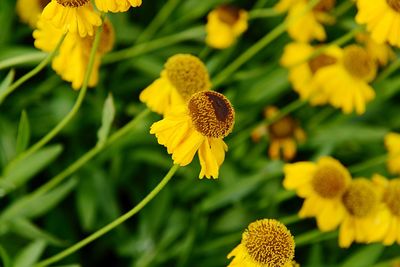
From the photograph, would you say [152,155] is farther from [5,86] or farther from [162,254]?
[5,86]

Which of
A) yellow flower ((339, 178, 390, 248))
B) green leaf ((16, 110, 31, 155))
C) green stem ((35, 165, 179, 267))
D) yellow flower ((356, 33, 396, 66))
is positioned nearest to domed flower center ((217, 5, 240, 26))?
yellow flower ((356, 33, 396, 66))

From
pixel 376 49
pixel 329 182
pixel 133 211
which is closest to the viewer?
Result: pixel 133 211

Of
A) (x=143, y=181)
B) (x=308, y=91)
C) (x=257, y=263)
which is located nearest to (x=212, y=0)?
(x=308, y=91)

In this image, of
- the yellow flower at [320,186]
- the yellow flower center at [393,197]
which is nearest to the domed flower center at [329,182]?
the yellow flower at [320,186]

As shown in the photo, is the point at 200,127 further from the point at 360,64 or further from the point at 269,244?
the point at 360,64

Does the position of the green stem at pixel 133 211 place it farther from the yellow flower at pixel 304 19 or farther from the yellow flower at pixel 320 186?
the yellow flower at pixel 304 19

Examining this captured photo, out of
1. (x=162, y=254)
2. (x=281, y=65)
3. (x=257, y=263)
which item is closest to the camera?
(x=257, y=263)

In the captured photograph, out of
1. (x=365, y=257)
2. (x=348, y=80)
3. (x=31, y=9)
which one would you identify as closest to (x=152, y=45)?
(x=31, y=9)
